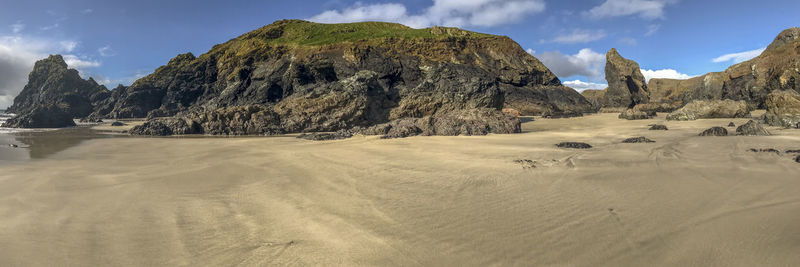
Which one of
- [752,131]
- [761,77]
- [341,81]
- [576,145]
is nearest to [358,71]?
[341,81]

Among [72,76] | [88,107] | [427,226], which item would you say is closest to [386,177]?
[427,226]

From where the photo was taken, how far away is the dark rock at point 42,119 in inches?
577

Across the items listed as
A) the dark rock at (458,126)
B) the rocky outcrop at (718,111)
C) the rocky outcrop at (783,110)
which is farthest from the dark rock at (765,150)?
the rocky outcrop at (718,111)

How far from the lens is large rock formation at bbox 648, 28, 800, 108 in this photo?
17.3 meters

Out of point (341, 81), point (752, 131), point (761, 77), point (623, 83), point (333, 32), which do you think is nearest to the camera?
point (752, 131)

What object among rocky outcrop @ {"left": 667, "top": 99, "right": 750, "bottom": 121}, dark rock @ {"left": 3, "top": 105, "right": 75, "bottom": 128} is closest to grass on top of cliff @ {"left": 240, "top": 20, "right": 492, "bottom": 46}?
dark rock @ {"left": 3, "top": 105, "right": 75, "bottom": 128}

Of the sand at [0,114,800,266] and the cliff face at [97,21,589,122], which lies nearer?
the sand at [0,114,800,266]

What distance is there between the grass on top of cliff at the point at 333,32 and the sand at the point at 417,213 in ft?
76.9

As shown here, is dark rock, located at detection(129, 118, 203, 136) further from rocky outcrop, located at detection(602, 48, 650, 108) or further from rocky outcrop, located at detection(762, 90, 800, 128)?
rocky outcrop, located at detection(602, 48, 650, 108)

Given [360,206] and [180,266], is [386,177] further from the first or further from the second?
[180,266]

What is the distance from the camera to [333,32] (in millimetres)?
30578

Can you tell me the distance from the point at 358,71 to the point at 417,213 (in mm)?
16827

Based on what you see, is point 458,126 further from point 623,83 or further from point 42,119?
point 623,83

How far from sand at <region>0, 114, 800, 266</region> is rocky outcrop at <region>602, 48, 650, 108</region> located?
34.1 meters
